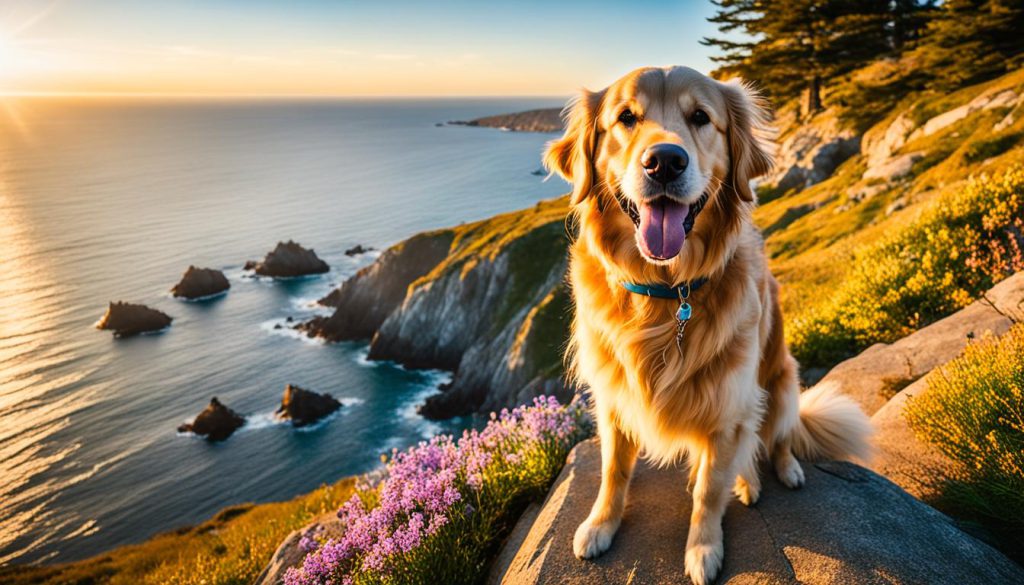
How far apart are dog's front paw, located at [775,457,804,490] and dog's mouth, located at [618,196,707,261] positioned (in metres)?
2.38

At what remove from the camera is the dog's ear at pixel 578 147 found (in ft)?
14.4

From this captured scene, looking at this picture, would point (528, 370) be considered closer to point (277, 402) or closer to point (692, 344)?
point (277, 402)

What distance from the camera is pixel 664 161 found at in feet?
11.2

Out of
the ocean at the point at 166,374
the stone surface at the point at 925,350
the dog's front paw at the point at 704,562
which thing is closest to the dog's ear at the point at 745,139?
the dog's front paw at the point at 704,562

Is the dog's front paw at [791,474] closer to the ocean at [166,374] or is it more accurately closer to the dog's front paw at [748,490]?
the dog's front paw at [748,490]

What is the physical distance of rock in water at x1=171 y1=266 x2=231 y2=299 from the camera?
3152 inches

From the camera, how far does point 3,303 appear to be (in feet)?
268

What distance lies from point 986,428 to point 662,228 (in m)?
3.43

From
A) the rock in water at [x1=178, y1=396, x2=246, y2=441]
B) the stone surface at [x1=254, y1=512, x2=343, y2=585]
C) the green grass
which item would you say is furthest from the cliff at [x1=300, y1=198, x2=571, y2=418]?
the stone surface at [x1=254, y1=512, x2=343, y2=585]

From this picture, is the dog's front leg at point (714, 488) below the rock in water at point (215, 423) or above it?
above

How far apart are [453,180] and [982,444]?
160 meters

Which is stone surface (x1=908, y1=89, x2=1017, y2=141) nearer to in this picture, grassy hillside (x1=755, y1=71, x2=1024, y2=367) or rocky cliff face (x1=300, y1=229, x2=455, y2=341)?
grassy hillside (x1=755, y1=71, x2=1024, y2=367)

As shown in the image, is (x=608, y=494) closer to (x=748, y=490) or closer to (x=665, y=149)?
(x=748, y=490)

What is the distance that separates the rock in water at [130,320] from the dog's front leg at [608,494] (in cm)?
8265
